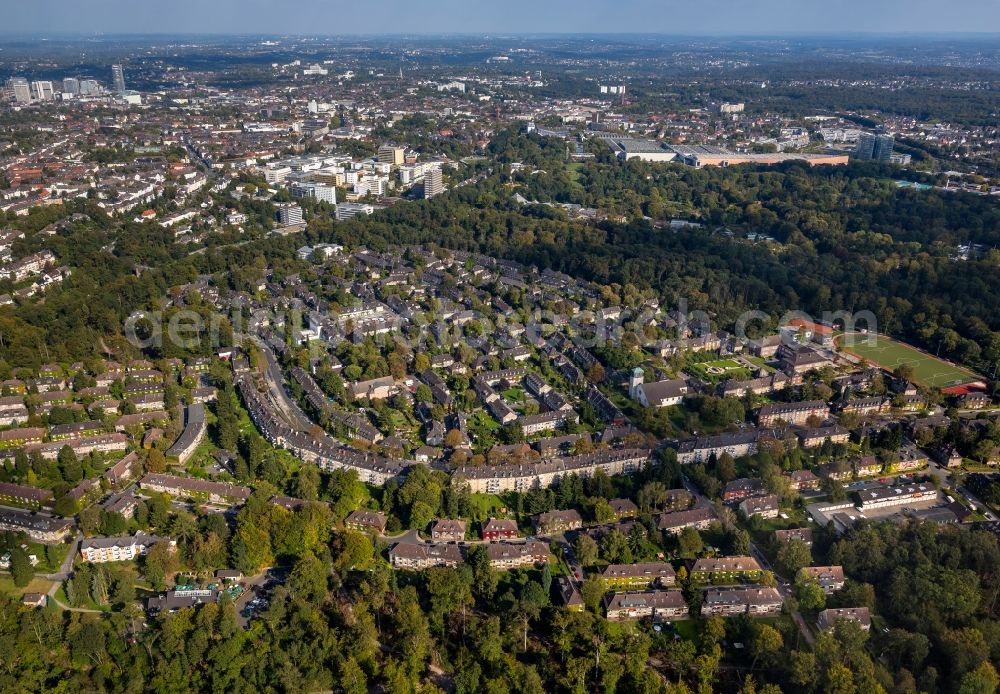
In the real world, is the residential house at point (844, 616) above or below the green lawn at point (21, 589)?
above

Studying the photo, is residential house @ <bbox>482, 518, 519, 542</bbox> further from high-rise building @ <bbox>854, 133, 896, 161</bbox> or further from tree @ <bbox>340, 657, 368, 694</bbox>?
high-rise building @ <bbox>854, 133, 896, 161</bbox>

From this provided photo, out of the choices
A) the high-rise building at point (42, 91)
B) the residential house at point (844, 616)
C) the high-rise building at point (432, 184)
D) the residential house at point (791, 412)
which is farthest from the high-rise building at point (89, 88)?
the residential house at point (844, 616)

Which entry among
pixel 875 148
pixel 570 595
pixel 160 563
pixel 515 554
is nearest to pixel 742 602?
pixel 570 595

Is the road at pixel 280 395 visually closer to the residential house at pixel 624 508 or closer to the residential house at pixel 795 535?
the residential house at pixel 624 508

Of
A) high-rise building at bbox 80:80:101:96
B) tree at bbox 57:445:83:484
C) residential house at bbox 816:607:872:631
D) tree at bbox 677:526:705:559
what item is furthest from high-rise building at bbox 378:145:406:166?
high-rise building at bbox 80:80:101:96

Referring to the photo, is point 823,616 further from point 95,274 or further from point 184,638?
point 95,274

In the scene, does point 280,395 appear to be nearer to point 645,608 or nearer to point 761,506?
point 645,608
